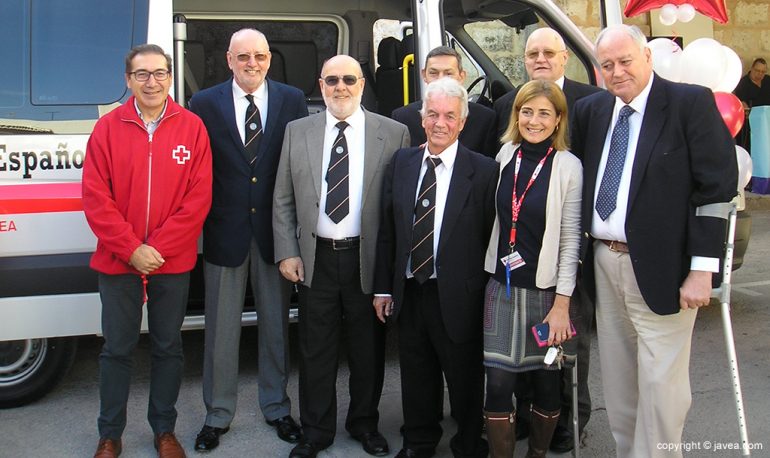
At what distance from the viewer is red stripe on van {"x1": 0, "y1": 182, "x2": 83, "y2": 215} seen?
12.6ft

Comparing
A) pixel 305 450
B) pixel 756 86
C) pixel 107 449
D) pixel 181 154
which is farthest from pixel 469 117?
pixel 756 86

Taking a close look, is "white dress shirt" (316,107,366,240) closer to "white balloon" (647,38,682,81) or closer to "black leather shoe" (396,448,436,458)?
"black leather shoe" (396,448,436,458)

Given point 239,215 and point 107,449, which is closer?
point 107,449

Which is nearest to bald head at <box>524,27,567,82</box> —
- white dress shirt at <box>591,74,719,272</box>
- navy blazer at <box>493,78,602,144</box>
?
navy blazer at <box>493,78,602,144</box>

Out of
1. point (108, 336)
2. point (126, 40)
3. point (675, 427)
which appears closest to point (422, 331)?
point (675, 427)

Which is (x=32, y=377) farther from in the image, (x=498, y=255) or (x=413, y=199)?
(x=498, y=255)

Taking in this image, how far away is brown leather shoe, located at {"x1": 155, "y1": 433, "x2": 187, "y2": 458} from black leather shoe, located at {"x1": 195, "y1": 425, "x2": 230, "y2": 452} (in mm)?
106

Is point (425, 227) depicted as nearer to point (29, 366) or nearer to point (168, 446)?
point (168, 446)

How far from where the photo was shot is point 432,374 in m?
3.56

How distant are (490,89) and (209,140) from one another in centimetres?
259

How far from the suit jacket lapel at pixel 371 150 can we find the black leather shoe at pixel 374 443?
3.60 feet

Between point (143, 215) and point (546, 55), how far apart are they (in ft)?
6.50

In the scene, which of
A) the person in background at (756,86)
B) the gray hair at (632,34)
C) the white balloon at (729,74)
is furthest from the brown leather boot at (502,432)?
the person in background at (756,86)

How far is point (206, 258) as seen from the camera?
150 inches
